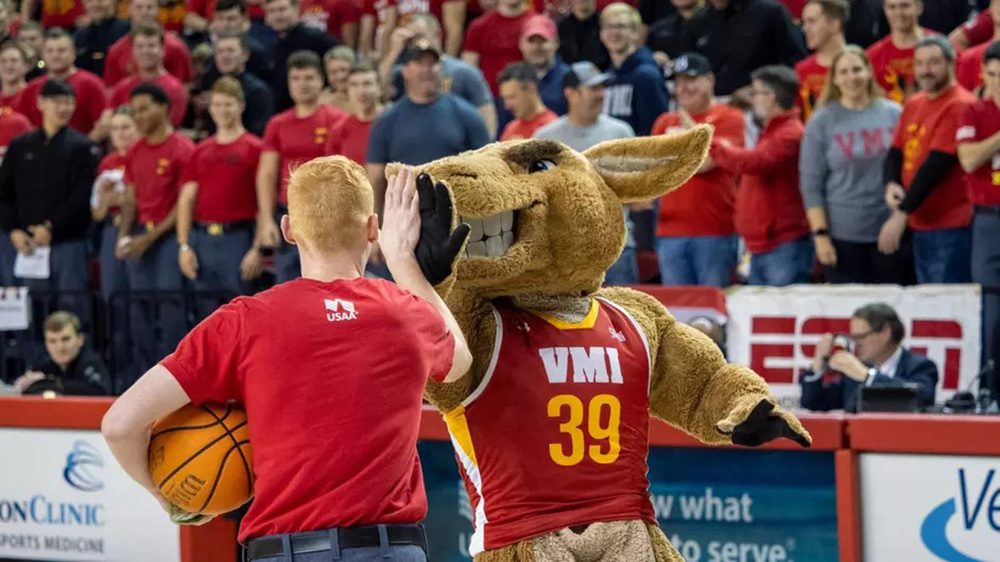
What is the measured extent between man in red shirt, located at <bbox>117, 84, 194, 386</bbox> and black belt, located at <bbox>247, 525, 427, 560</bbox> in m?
7.72

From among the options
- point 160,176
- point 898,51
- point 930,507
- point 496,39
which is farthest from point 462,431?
point 496,39

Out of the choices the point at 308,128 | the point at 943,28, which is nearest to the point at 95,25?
the point at 308,128

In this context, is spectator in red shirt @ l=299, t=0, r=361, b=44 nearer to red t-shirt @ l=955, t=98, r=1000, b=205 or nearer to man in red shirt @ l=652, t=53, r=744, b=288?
man in red shirt @ l=652, t=53, r=744, b=288

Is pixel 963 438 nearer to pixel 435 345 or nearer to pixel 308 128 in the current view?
pixel 435 345

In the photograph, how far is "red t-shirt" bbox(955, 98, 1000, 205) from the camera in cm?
932

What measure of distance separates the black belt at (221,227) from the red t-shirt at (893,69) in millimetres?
4483

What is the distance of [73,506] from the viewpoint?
841 centimetres

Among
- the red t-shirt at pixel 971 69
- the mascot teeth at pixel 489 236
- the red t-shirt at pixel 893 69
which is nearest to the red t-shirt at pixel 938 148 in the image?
the red t-shirt at pixel 971 69

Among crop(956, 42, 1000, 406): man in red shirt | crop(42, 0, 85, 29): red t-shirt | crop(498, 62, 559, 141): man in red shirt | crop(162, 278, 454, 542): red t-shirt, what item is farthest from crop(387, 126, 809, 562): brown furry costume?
crop(42, 0, 85, 29): red t-shirt

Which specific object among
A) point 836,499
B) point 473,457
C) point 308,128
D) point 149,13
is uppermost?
point 149,13

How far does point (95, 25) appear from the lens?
1570cm

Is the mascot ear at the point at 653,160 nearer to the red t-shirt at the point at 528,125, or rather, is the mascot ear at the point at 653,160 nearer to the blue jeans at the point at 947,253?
the blue jeans at the point at 947,253

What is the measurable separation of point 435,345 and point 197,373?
0.63 metres

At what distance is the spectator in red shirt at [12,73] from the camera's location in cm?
1420
